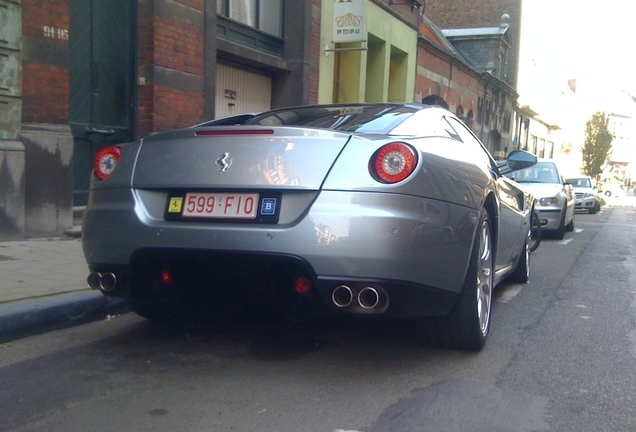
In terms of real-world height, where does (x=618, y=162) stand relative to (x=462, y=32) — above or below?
below

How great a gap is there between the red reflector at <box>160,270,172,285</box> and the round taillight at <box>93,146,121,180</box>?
2.18 feet

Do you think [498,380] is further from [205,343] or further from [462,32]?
[462,32]

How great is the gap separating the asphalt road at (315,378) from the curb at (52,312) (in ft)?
0.28

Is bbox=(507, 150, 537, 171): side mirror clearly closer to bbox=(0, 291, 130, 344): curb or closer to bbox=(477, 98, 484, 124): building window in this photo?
bbox=(0, 291, 130, 344): curb

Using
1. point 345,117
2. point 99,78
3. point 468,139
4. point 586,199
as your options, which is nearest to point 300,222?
point 345,117

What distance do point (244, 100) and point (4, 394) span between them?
10.1 meters

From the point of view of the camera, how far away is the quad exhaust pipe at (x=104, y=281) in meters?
3.83

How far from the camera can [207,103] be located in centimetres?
1085

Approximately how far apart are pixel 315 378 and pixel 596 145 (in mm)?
59930

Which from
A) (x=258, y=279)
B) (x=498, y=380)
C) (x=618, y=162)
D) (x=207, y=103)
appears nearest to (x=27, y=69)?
(x=207, y=103)

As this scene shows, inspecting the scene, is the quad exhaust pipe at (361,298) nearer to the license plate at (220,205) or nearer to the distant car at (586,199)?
the license plate at (220,205)

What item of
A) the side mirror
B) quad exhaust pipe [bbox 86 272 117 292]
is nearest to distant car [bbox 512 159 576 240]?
the side mirror

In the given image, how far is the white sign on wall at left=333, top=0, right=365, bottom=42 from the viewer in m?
14.4

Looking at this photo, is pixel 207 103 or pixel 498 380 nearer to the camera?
pixel 498 380
